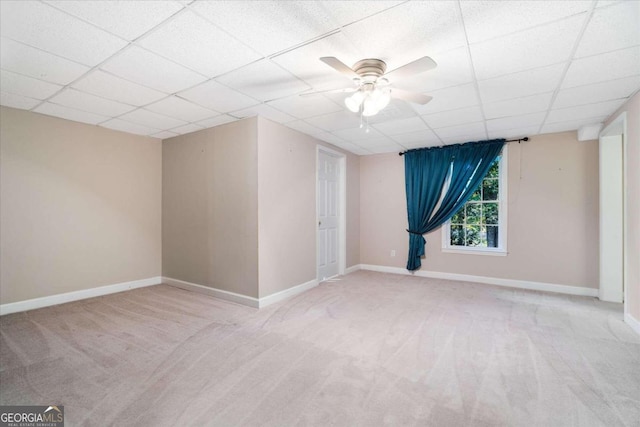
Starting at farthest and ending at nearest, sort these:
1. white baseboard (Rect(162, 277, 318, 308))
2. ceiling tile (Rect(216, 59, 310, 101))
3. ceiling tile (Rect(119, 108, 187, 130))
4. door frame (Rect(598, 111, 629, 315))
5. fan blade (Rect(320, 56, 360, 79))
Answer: white baseboard (Rect(162, 277, 318, 308)), ceiling tile (Rect(119, 108, 187, 130)), door frame (Rect(598, 111, 629, 315)), ceiling tile (Rect(216, 59, 310, 101)), fan blade (Rect(320, 56, 360, 79))

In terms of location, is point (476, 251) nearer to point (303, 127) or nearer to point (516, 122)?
point (516, 122)

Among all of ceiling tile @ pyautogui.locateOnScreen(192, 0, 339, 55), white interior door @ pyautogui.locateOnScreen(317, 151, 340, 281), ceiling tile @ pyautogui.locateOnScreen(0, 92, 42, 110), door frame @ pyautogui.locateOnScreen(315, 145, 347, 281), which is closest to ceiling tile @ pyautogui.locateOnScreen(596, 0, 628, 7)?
ceiling tile @ pyautogui.locateOnScreen(192, 0, 339, 55)

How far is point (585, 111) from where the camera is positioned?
136 inches

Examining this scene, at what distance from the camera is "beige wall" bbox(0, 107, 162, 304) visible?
11.3 ft

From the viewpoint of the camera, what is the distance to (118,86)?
2.79 meters

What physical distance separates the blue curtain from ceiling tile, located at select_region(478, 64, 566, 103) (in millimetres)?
1906

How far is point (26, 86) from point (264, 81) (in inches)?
93.2

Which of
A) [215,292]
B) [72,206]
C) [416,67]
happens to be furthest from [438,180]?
[72,206]

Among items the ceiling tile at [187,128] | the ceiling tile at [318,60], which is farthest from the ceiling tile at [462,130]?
the ceiling tile at [187,128]

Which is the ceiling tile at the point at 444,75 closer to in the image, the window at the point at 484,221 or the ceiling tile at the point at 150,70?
the ceiling tile at the point at 150,70

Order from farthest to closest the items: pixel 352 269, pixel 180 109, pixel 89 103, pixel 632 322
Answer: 1. pixel 352 269
2. pixel 180 109
3. pixel 89 103
4. pixel 632 322

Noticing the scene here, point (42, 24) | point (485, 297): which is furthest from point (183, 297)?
point (485, 297)

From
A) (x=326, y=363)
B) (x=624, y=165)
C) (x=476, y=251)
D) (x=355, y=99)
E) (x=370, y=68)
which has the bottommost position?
(x=326, y=363)

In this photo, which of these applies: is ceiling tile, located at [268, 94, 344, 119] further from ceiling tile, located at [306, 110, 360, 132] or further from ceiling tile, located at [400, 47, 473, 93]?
ceiling tile, located at [400, 47, 473, 93]
